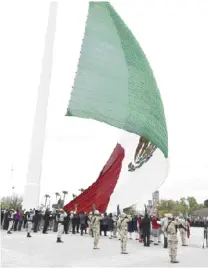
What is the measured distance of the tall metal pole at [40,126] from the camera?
1912 cm

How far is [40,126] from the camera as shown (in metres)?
21.0

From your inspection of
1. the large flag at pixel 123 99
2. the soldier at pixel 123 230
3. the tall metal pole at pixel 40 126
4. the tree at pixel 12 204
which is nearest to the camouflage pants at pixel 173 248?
the soldier at pixel 123 230

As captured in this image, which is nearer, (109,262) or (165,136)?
(109,262)

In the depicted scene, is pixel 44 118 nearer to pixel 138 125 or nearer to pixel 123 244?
pixel 138 125

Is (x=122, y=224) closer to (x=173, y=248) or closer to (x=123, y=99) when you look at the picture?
(x=173, y=248)

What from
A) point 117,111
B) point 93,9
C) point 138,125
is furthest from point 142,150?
→ point 93,9

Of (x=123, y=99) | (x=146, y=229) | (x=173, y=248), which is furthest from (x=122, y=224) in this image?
(x=123, y=99)

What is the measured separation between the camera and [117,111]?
19.2 m

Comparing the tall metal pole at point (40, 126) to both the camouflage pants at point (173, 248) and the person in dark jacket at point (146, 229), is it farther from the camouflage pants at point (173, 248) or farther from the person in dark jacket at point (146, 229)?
the camouflage pants at point (173, 248)

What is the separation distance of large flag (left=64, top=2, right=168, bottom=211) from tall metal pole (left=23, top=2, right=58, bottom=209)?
3442 mm

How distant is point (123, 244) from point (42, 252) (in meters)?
3.02

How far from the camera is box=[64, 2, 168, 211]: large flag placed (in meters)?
17.9

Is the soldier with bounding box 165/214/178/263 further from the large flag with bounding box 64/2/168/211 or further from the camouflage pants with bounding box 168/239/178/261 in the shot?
the large flag with bounding box 64/2/168/211

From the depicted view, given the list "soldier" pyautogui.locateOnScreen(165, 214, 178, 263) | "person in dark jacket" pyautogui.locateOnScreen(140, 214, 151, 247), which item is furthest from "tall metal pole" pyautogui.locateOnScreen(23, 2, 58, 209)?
"soldier" pyautogui.locateOnScreen(165, 214, 178, 263)
